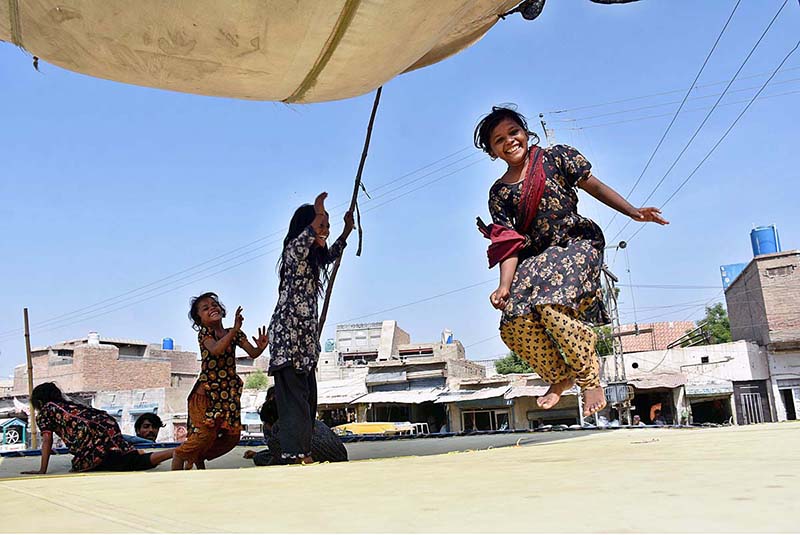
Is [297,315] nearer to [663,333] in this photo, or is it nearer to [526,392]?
[526,392]

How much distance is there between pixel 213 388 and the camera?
3641 millimetres

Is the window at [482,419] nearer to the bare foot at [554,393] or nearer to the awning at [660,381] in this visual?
the awning at [660,381]

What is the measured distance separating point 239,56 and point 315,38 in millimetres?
341

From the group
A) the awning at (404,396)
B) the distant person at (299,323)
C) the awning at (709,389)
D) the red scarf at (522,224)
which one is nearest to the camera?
the red scarf at (522,224)

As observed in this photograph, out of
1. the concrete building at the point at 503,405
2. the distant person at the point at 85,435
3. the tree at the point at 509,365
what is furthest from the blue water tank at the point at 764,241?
the distant person at the point at 85,435

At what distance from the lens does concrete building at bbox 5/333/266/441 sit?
90.5 ft

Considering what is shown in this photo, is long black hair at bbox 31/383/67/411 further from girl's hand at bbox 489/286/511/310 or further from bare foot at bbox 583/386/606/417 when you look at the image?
Result: bare foot at bbox 583/386/606/417

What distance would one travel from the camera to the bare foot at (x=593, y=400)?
2782 mm

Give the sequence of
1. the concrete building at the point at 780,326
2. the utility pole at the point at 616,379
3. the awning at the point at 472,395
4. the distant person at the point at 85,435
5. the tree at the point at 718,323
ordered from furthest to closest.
Answer: the tree at the point at 718,323 < the awning at the point at 472,395 < the concrete building at the point at 780,326 < the utility pole at the point at 616,379 < the distant person at the point at 85,435

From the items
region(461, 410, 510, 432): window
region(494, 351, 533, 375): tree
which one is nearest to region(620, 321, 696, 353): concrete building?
region(494, 351, 533, 375): tree

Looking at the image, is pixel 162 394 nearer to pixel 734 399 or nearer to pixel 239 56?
pixel 734 399

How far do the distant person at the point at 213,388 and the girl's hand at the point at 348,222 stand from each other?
734 millimetres

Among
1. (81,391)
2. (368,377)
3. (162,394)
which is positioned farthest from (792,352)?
(81,391)

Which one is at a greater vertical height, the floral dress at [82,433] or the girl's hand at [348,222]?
the girl's hand at [348,222]
